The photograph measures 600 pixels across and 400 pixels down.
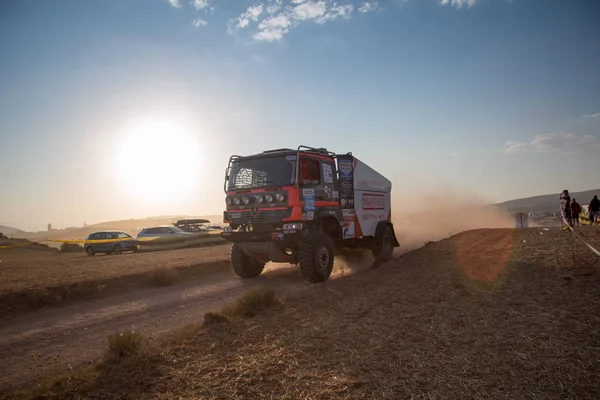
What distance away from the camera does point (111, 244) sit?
25547 mm

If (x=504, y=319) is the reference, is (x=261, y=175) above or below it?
above

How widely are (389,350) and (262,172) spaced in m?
7.32

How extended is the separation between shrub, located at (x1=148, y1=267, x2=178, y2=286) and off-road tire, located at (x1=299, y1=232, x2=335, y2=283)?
14.7ft

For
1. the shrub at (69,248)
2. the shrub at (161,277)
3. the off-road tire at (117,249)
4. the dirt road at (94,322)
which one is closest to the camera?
the dirt road at (94,322)

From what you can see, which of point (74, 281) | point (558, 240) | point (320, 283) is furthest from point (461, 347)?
point (74, 281)

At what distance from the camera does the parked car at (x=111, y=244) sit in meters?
25.3

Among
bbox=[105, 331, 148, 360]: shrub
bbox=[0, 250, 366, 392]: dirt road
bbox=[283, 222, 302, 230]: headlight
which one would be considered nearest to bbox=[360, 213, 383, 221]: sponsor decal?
bbox=[0, 250, 366, 392]: dirt road

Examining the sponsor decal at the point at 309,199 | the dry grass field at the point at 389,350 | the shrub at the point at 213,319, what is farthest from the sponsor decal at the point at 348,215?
the shrub at the point at 213,319

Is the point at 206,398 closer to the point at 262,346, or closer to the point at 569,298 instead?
the point at 262,346

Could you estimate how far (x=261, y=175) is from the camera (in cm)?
1092

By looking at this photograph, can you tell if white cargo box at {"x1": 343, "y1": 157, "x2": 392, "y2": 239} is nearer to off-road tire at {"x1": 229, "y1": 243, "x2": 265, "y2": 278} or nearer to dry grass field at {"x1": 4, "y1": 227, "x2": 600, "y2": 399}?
off-road tire at {"x1": 229, "y1": 243, "x2": 265, "y2": 278}

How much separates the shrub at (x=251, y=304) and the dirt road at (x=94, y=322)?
1062 millimetres

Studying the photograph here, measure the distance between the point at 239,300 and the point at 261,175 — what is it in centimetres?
457

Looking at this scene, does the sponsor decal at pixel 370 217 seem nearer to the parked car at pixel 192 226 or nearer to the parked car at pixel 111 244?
the parked car at pixel 192 226
